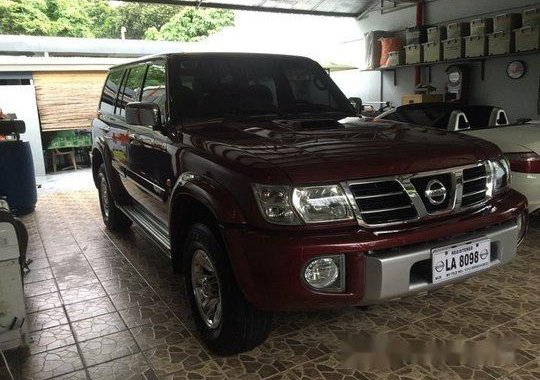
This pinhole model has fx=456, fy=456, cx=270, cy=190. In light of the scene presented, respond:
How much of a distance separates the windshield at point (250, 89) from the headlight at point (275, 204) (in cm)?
113

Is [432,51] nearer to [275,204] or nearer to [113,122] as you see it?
[113,122]

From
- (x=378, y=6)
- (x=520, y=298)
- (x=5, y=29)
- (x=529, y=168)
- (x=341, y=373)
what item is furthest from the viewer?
(x=5, y=29)

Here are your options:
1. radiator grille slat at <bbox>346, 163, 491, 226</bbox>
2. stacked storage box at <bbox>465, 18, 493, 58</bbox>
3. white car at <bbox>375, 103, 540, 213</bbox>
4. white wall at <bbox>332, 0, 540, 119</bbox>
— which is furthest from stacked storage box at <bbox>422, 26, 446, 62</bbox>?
radiator grille slat at <bbox>346, 163, 491, 226</bbox>

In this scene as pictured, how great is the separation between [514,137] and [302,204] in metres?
2.85

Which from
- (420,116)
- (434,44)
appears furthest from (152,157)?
(434,44)

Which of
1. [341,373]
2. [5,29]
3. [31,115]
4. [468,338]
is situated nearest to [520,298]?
[468,338]

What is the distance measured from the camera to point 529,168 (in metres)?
3.71

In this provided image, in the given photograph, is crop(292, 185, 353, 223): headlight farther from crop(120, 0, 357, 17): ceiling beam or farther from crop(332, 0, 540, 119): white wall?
crop(120, 0, 357, 17): ceiling beam

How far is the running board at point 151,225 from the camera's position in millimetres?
3059

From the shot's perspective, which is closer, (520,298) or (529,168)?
(520,298)

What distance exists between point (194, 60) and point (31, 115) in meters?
7.99

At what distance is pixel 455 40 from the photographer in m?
8.88

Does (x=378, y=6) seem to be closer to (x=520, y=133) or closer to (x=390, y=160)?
(x=520, y=133)

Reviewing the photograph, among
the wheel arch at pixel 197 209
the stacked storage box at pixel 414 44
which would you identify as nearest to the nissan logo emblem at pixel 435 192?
the wheel arch at pixel 197 209
